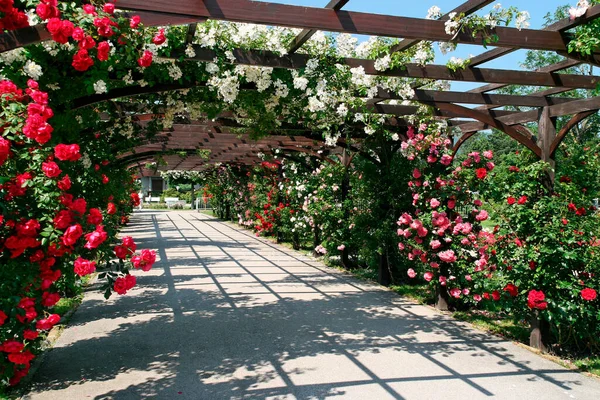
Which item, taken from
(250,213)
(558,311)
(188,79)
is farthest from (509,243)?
(250,213)

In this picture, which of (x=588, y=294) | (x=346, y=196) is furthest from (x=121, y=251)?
(x=346, y=196)

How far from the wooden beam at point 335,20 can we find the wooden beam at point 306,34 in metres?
0.05

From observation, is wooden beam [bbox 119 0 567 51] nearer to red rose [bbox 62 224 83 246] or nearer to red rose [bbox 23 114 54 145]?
red rose [bbox 23 114 54 145]

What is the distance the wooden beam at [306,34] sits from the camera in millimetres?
3062

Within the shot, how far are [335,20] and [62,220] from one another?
7.03 feet

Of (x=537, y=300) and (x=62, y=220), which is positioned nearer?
(x=62, y=220)

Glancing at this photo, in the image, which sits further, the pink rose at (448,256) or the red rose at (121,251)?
the pink rose at (448,256)

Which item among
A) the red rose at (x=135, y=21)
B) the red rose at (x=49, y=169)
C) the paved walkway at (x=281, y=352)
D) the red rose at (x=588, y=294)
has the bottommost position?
the paved walkway at (x=281, y=352)

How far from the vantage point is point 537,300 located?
160 inches

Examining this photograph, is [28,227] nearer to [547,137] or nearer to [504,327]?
[504,327]

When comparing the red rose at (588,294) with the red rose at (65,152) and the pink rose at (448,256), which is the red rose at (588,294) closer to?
the pink rose at (448,256)

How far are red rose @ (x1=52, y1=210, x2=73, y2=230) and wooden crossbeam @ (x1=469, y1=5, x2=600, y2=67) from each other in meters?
3.52

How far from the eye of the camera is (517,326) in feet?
16.6

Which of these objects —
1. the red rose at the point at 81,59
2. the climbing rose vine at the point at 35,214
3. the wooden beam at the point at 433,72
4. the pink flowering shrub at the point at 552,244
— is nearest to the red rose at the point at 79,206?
the climbing rose vine at the point at 35,214
